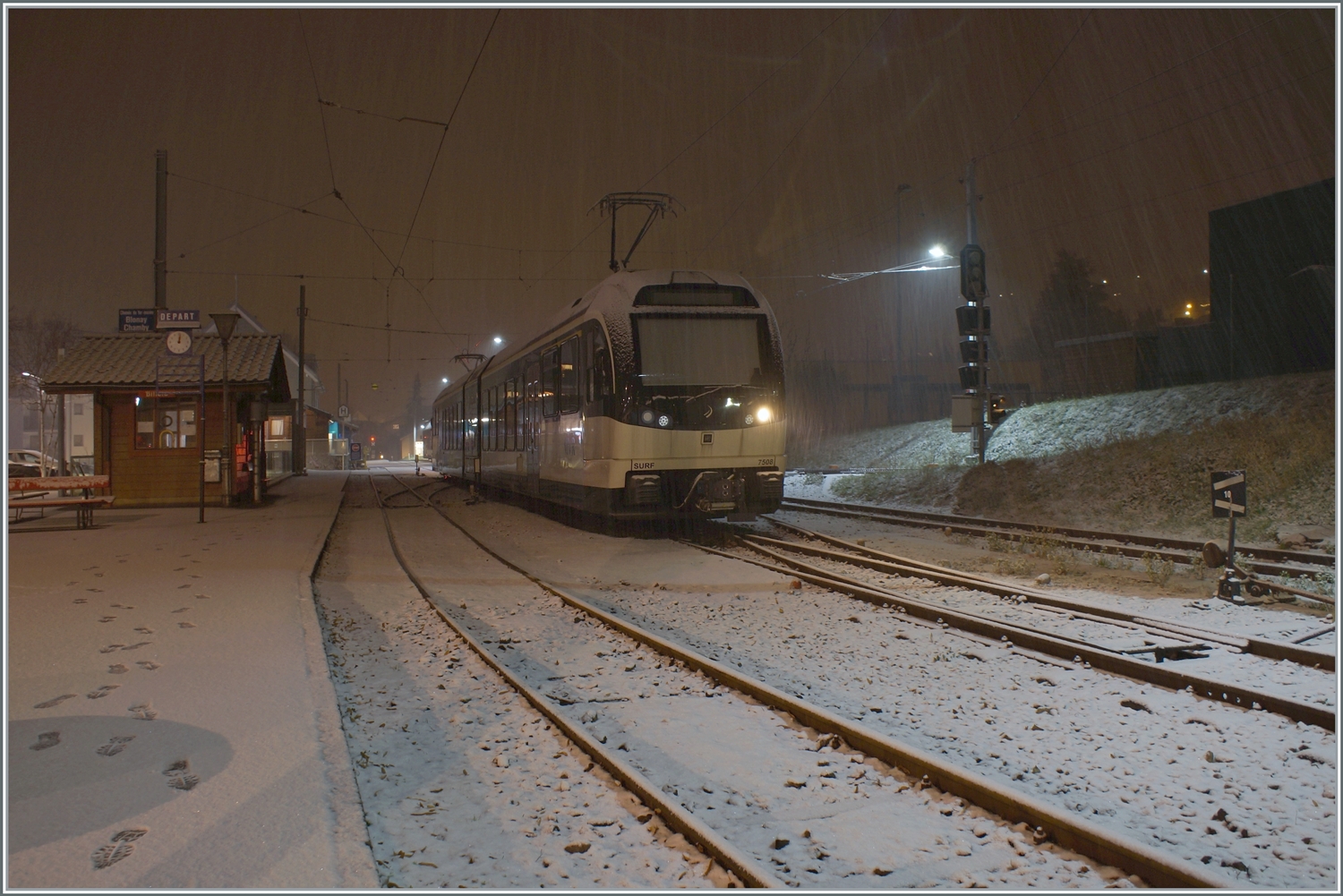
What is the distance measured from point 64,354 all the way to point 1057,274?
65251mm

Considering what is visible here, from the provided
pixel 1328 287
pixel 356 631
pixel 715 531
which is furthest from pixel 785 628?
pixel 1328 287

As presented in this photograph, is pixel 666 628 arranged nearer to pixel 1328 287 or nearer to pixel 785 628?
pixel 785 628

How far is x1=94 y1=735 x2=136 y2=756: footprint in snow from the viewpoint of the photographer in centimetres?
399

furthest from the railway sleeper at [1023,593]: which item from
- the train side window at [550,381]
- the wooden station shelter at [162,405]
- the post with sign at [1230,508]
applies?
the wooden station shelter at [162,405]

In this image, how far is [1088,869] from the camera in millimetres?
2996

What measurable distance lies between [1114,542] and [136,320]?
19.6 metres

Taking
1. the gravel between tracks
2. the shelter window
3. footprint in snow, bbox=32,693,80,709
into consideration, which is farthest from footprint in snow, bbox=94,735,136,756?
the shelter window

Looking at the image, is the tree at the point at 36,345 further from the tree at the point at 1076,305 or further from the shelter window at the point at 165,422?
the tree at the point at 1076,305

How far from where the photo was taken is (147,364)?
1766 centimetres

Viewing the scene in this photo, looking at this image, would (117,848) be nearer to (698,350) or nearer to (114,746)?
(114,746)

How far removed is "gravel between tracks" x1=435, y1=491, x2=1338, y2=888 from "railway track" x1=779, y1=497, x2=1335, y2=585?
3.70m

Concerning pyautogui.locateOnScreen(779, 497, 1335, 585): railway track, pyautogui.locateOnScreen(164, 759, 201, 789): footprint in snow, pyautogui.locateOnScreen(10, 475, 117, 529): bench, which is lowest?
pyautogui.locateOnScreen(164, 759, 201, 789): footprint in snow

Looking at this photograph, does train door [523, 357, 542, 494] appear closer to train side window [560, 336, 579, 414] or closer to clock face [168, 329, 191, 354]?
train side window [560, 336, 579, 414]

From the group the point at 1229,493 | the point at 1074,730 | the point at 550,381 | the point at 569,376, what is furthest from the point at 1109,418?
the point at 1074,730
